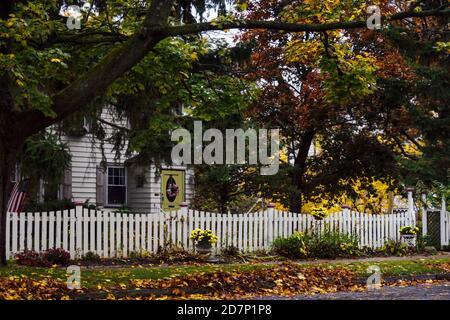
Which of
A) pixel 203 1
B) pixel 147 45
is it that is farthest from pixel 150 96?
pixel 147 45

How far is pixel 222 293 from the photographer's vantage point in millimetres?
12172

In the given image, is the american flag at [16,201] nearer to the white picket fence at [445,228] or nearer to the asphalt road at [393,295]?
the asphalt road at [393,295]

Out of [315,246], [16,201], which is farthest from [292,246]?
[16,201]

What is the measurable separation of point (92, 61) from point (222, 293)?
7011mm

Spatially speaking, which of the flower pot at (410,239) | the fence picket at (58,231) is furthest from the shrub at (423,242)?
the fence picket at (58,231)

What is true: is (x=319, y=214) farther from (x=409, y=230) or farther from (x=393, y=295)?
(x=393, y=295)

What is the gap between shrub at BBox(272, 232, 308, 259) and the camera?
19.3 m

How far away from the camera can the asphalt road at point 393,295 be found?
1163cm

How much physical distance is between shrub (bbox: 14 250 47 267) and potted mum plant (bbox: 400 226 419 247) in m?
11.0

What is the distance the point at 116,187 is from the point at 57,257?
1222 centimetres

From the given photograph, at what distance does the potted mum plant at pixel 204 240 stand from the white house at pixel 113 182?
24.8 ft

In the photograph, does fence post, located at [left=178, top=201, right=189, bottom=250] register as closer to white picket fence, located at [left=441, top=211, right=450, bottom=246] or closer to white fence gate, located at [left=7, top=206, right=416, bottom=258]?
white fence gate, located at [left=7, top=206, right=416, bottom=258]

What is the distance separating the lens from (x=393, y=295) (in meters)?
12.0

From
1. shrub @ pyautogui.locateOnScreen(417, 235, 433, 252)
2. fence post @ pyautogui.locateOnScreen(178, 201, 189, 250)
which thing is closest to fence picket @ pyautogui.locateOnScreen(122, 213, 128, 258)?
fence post @ pyautogui.locateOnScreen(178, 201, 189, 250)
